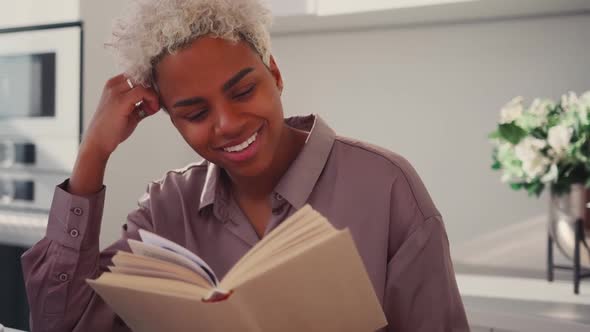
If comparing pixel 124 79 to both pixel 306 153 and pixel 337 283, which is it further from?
pixel 337 283

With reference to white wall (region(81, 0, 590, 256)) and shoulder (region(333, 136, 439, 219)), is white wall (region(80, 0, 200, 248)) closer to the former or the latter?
white wall (region(81, 0, 590, 256))

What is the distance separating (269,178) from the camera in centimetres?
112

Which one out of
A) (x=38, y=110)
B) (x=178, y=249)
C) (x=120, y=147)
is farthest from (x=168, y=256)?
(x=38, y=110)

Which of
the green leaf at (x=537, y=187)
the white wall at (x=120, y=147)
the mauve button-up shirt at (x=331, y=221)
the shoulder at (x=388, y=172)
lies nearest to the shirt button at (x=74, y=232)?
the mauve button-up shirt at (x=331, y=221)

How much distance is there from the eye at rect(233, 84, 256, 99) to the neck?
18 cm

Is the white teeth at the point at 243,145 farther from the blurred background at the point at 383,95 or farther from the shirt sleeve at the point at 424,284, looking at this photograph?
the blurred background at the point at 383,95

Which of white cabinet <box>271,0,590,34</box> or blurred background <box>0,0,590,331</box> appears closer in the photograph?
white cabinet <box>271,0,590,34</box>

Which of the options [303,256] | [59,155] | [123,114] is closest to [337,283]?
[303,256]

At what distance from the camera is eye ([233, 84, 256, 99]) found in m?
0.94

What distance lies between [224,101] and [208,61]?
0.06 meters

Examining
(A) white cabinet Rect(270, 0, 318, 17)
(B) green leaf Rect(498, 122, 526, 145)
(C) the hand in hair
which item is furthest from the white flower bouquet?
(C) the hand in hair

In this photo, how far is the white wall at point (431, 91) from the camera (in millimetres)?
1914

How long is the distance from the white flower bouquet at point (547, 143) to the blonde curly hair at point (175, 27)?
37.1 inches

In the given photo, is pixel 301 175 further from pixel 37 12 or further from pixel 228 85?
pixel 37 12
